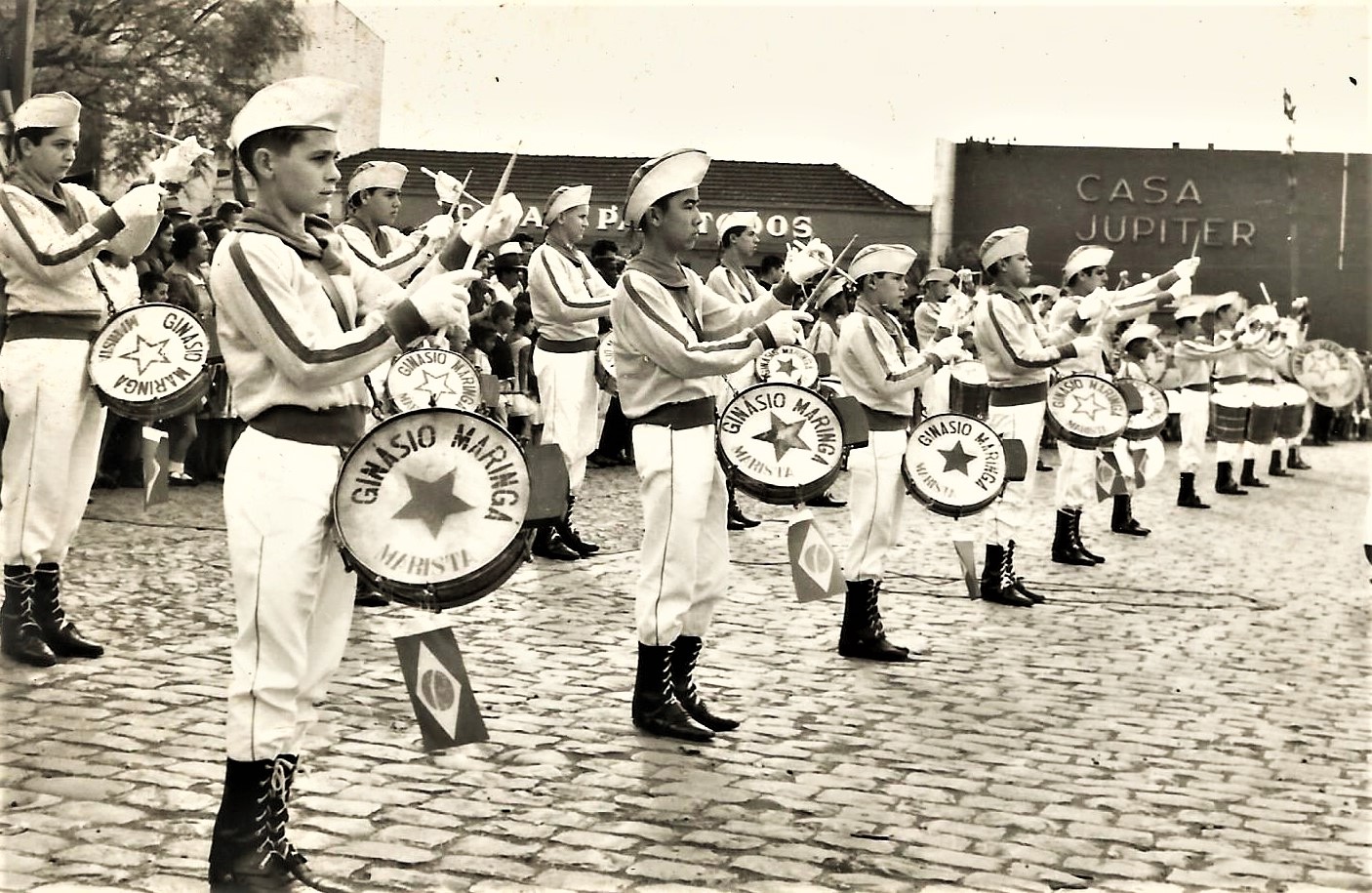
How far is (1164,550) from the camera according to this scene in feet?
40.2

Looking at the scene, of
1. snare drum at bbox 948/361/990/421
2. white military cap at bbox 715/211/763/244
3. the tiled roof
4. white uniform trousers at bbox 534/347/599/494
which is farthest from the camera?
the tiled roof

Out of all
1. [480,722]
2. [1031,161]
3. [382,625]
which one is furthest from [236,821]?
[1031,161]

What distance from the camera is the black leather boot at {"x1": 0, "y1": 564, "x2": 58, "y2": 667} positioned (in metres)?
6.26

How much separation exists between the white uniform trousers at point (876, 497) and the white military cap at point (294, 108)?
13.7 feet

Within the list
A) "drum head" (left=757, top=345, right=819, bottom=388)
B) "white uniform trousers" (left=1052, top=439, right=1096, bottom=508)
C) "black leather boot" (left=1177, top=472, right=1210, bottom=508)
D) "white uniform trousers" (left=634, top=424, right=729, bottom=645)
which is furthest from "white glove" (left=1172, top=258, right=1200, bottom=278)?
"white uniform trousers" (left=634, top=424, right=729, bottom=645)

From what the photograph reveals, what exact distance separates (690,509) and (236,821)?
7.88 feet

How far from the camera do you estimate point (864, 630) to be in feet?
24.5

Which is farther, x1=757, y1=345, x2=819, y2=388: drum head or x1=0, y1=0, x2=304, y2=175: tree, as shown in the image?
x1=0, y1=0, x2=304, y2=175: tree

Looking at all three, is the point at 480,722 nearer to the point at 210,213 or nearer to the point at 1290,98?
the point at 210,213

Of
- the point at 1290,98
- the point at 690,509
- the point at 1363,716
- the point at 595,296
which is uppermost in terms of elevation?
the point at 1290,98

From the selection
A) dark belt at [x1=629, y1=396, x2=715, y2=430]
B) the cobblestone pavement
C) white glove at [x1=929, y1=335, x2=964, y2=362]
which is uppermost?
white glove at [x1=929, y1=335, x2=964, y2=362]

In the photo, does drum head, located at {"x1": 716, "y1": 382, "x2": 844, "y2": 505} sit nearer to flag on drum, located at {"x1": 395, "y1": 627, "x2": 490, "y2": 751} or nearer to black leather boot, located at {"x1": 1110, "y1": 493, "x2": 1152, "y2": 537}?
flag on drum, located at {"x1": 395, "y1": 627, "x2": 490, "y2": 751}

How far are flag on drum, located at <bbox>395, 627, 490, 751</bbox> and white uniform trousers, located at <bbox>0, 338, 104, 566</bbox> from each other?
311cm

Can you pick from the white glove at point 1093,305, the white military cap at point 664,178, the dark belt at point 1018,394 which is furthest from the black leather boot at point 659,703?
the white glove at point 1093,305
